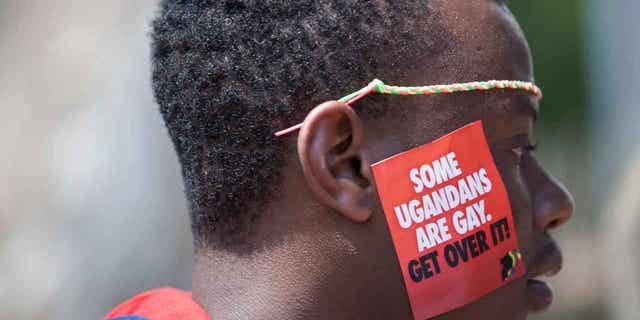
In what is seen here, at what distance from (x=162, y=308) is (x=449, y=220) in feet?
2.82

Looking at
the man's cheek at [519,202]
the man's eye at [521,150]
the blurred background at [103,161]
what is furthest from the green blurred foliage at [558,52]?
the man's cheek at [519,202]

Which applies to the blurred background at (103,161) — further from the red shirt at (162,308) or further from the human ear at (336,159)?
the human ear at (336,159)

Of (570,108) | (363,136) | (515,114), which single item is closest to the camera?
(363,136)

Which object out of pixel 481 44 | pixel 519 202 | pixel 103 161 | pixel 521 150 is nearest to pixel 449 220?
pixel 519 202

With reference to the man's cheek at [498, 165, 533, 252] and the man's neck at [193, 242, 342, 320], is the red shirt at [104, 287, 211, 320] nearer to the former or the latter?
the man's neck at [193, 242, 342, 320]

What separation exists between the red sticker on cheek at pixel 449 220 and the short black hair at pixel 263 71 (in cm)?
20

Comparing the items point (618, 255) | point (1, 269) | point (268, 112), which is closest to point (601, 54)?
point (618, 255)

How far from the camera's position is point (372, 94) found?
2.07 m

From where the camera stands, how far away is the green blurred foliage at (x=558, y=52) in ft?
28.0

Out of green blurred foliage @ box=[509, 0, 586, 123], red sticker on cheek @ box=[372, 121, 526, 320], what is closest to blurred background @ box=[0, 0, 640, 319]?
green blurred foliage @ box=[509, 0, 586, 123]

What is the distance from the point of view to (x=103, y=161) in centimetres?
544

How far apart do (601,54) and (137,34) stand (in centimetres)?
320

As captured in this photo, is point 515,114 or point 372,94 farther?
point 515,114

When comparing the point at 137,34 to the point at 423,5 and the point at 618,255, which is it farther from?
the point at 423,5
